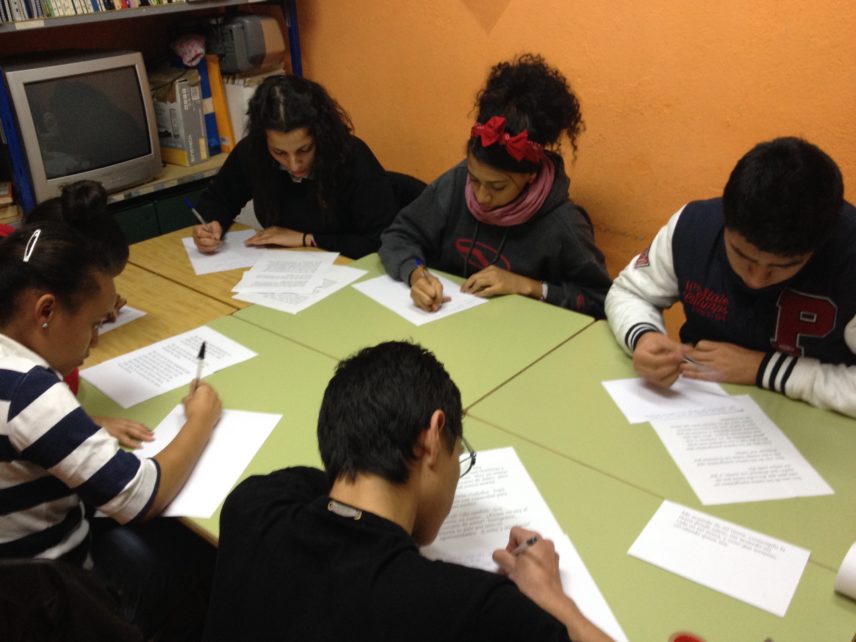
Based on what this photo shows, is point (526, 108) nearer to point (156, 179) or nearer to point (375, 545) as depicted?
point (375, 545)

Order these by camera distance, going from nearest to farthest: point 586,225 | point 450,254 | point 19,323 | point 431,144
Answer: point 19,323 → point 586,225 → point 450,254 → point 431,144

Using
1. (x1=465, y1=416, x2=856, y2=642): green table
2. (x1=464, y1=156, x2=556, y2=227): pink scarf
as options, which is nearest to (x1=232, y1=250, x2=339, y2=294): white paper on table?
(x1=464, y1=156, x2=556, y2=227): pink scarf

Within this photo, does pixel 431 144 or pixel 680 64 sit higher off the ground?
pixel 680 64

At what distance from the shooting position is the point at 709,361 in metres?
1.49

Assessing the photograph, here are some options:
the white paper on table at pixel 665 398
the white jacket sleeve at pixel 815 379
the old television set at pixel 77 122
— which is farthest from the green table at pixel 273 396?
the old television set at pixel 77 122

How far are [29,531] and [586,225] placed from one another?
155 cm

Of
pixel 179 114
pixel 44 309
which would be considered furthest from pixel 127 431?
pixel 179 114

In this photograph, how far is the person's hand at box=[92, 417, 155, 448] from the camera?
4.35ft

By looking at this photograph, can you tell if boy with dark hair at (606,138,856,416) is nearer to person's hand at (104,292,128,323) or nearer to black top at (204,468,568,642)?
black top at (204,468,568,642)

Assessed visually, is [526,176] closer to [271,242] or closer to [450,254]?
[450,254]

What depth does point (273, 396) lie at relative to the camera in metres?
1.47

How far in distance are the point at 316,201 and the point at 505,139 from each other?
2.86 feet

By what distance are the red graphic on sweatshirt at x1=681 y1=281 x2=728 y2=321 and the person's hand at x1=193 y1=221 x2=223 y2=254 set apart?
1484 mm

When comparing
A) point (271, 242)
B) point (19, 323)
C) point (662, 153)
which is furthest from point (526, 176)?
point (19, 323)
